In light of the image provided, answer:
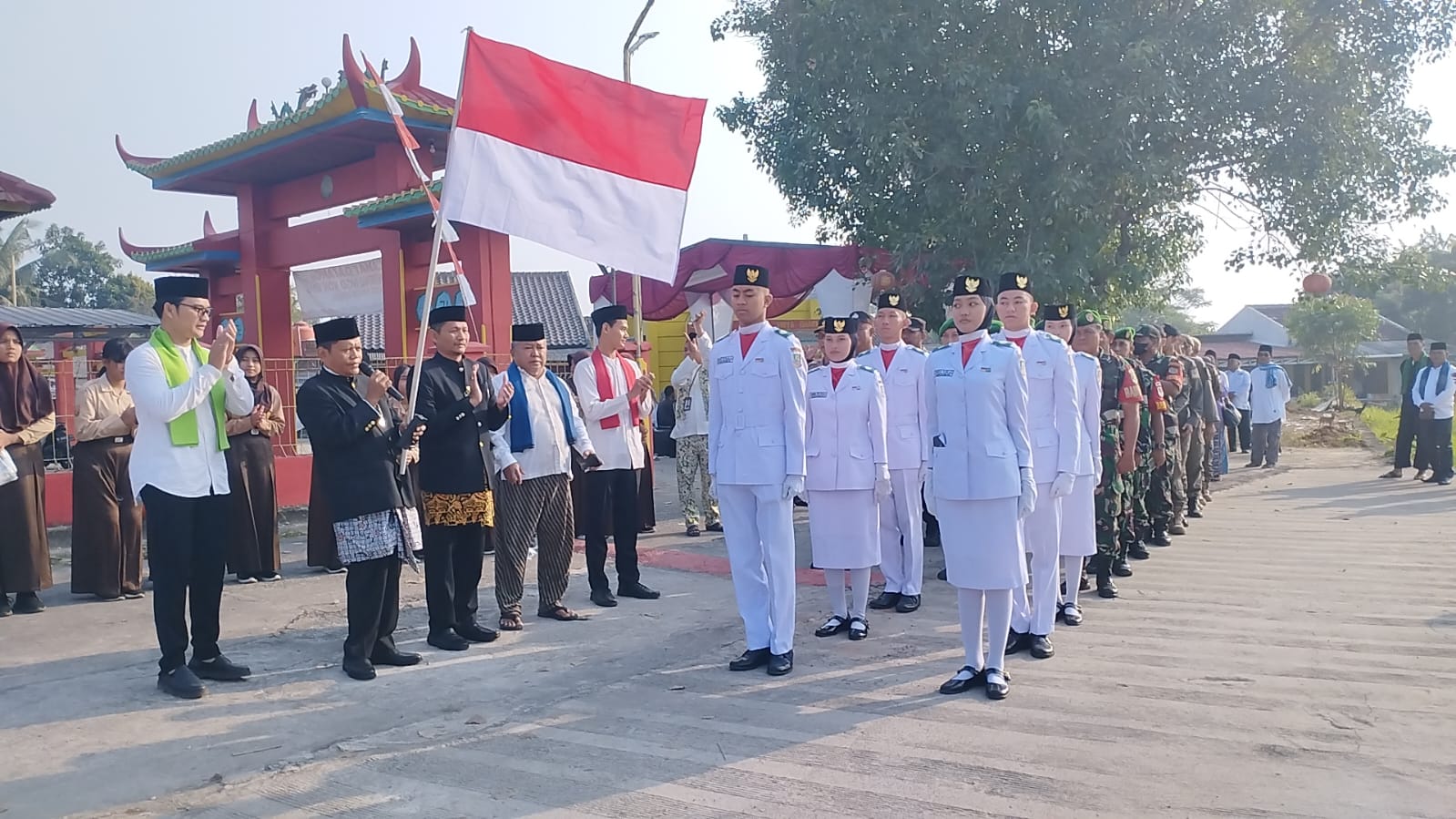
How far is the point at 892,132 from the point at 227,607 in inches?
283

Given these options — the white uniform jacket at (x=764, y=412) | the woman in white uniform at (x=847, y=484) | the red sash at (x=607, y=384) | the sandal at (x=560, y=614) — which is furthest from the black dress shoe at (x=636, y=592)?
the white uniform jacket at (x=764, y=412)

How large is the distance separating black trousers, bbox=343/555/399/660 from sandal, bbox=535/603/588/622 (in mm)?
1259

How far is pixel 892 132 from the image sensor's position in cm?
1038

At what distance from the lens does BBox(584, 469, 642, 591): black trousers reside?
6.67 m

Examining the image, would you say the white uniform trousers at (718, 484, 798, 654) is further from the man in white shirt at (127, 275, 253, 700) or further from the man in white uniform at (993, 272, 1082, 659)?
the man in white shirt at (127, 275, 253, 700)

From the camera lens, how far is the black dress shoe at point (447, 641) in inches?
222

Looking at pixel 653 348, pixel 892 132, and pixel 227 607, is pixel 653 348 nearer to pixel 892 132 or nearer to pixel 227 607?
pixel 892 132

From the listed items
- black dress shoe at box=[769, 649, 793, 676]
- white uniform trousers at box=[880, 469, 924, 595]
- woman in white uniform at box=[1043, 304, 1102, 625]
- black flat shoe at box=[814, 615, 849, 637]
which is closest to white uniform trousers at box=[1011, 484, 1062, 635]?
woman in white uniform at box=[1043, 304, 1102, 625]

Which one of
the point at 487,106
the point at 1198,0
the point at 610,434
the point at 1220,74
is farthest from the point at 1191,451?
the point at 487,106

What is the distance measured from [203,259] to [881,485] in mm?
13827

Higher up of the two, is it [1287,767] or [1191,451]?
[1191,451]

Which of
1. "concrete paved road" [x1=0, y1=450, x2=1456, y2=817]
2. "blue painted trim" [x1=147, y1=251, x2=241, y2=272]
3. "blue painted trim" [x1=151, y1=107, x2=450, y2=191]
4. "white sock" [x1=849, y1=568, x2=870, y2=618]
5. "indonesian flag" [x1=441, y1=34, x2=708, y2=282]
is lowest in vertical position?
"concrete paved road" [x1=0, y1=450, x2=1456, y2=817]

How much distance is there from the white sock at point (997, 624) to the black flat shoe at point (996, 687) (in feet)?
0.09

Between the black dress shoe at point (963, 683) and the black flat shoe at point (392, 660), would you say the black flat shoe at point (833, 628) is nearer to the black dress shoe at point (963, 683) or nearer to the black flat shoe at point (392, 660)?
the black dress shoe at point (963, 683)
